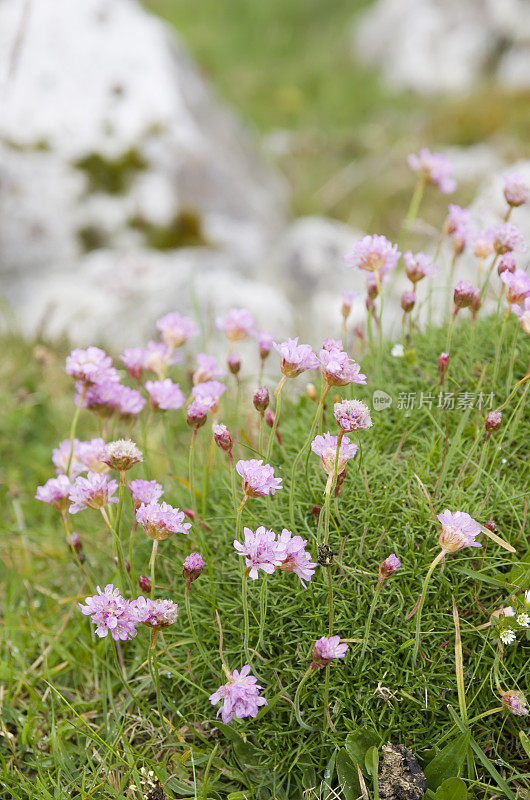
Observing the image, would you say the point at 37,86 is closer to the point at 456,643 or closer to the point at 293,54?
the point at 456,643

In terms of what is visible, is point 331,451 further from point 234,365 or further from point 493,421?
point 234,365

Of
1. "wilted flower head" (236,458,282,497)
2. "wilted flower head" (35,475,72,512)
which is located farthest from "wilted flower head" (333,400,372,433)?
"wilted flower head" (35,475,72,512)

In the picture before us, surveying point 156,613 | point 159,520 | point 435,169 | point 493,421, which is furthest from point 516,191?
point 156,613

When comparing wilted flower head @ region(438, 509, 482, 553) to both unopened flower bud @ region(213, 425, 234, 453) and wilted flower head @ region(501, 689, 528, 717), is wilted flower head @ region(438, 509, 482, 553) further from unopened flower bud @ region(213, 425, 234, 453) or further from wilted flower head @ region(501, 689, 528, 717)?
A: unopened flower bud @ region(213, 425, 234, 453)

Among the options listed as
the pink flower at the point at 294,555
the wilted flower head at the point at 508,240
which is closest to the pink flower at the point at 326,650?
the pink flower at the point at 294,555

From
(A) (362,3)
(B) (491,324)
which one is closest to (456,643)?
(B) (491,324)
